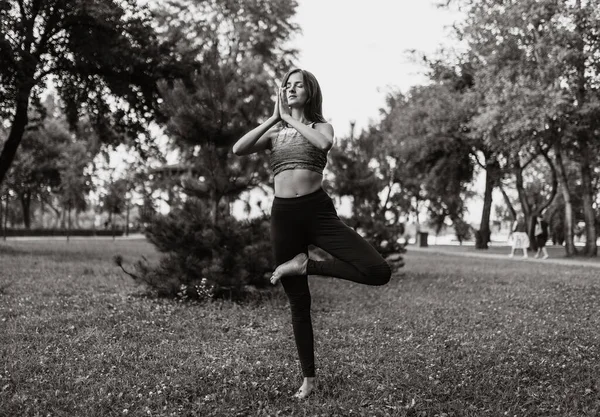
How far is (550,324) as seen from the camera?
273 inches

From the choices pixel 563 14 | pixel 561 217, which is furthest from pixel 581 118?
pixel 561 217

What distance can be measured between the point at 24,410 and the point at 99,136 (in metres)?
16.4

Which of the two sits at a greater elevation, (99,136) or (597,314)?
(99,136)

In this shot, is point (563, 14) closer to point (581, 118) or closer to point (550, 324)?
point (581, 118)

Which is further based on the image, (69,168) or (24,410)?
(69,168)

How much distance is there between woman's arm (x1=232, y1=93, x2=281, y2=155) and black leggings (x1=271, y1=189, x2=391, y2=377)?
0.44 metres

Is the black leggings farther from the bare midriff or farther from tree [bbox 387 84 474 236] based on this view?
tree [bbox 387 84 474 236]

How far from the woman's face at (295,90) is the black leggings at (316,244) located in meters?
0.65

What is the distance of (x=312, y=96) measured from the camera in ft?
12.5

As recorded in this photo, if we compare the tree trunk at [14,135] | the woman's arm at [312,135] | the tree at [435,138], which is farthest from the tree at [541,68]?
the woman's arm at [312,135]

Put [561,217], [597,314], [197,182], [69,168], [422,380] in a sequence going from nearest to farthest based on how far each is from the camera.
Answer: [422,380] → [597,314] → [197,182] → [69,168] → [561,217]

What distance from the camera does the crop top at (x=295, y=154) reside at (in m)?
3.73

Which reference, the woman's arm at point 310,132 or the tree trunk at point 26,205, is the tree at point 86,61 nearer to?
the woman's arm at point 310,132

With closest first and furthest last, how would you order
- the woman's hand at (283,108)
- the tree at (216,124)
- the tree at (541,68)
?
the woman's hand at (283,108)
the tree at (216,124)
the tree at (541,68)
